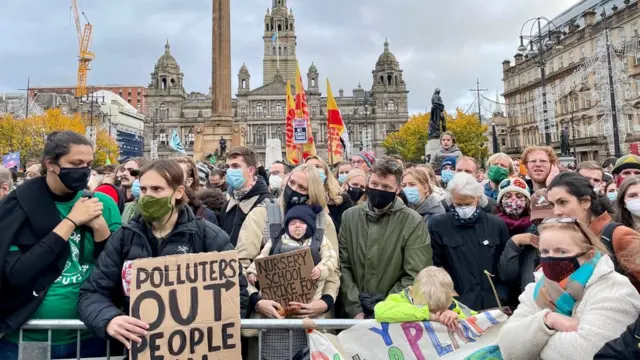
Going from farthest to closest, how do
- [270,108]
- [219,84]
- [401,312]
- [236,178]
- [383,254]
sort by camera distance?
[270,108] < [219,84] < [236,178] < [383,254] < [401,312]

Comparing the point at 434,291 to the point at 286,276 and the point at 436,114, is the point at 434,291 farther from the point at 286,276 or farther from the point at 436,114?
the point at 436,114

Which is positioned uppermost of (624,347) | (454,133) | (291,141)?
(454,133)

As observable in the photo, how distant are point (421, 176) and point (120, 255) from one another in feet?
11.5

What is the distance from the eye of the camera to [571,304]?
2.72 metres

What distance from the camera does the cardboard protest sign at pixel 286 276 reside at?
3.89 meters

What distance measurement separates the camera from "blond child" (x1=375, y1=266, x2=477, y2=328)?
3340 millimetres

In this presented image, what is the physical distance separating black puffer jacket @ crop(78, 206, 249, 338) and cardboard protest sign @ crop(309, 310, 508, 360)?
1.06 m

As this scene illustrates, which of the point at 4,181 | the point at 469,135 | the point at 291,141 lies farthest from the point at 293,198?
the point at 469,135

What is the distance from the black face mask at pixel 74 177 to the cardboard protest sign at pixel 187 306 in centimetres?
70

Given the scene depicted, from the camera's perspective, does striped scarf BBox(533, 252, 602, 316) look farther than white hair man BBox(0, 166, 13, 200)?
No

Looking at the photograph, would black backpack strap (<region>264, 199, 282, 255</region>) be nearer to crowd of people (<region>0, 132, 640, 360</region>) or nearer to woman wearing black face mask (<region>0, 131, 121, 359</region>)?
crowd of people (<region>0, 132, 640, 360</region>)

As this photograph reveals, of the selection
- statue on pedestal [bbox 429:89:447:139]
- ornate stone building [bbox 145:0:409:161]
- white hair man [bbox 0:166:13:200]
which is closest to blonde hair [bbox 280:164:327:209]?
white hair man [bbox 0:166:13:200]

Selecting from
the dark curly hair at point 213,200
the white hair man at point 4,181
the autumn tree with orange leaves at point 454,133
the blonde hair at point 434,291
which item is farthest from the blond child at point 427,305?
the autumn tree with orange leaves at point 454,133

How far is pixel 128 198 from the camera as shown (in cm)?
734
